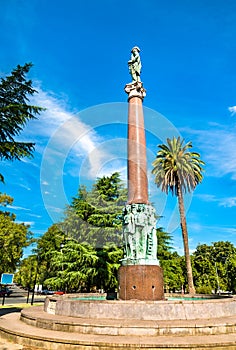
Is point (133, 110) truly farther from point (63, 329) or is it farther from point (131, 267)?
point (63, 329)

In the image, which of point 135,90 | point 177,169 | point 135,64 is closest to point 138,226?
point 135,90

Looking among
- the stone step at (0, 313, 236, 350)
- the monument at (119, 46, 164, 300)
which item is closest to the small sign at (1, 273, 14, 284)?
the monument at (119, 46, 164, 300)

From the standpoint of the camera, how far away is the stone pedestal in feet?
34.8

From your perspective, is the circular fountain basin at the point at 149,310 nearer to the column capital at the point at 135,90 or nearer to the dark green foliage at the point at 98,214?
the column capital at the point at 135,90

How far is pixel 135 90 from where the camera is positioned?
15.4 m

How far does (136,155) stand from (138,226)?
352 centimetres

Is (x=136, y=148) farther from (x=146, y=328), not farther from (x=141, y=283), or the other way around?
(x=146, y=328)

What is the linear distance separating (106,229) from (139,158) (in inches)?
416

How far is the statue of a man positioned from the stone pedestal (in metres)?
10.3

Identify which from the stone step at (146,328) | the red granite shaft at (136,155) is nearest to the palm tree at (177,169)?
the red granite shaft at (136,155)

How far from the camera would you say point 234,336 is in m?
6.94

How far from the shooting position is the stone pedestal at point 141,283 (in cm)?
1062

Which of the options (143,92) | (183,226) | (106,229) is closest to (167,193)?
(183,226)

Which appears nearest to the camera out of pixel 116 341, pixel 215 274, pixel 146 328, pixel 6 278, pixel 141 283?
pixel 116 341
